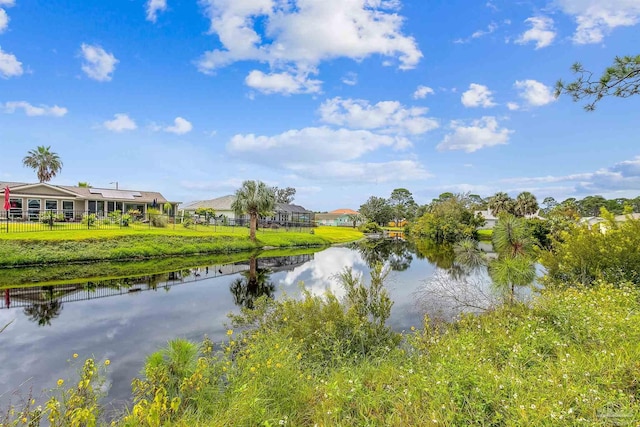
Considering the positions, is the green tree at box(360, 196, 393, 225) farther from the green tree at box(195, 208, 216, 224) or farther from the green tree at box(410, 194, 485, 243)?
the green tree at box(195, 208, 216, 224)

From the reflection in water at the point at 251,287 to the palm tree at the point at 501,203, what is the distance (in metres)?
47.1

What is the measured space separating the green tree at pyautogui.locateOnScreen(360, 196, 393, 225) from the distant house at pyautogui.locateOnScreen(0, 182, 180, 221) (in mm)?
48302

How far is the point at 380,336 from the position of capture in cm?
765

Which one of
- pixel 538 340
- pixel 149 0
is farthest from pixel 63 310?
pixel 538 340

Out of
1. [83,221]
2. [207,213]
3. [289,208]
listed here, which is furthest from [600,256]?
[289,208]

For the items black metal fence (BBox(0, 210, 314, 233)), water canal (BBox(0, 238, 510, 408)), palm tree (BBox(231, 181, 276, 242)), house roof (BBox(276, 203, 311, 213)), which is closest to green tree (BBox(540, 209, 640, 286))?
water canal (BBox(0, 238, 510, 408))

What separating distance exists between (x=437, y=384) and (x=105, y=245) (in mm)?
26242

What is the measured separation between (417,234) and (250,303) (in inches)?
2002

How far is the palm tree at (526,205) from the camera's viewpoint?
177ft

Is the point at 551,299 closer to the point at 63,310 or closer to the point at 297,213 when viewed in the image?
the point at 63,310

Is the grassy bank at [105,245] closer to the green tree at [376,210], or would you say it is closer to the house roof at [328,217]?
the green tree at [376,210]

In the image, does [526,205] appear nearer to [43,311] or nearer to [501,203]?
[501,203]

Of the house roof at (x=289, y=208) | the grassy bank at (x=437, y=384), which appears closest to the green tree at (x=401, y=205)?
the house roof at (x=289, y=208)

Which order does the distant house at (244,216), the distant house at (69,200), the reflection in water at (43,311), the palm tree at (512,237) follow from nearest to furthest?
the reflection in water at (43,311) < the palm tree at (512,237) < the distant house at (69,200) < the distant house at (244,216)
